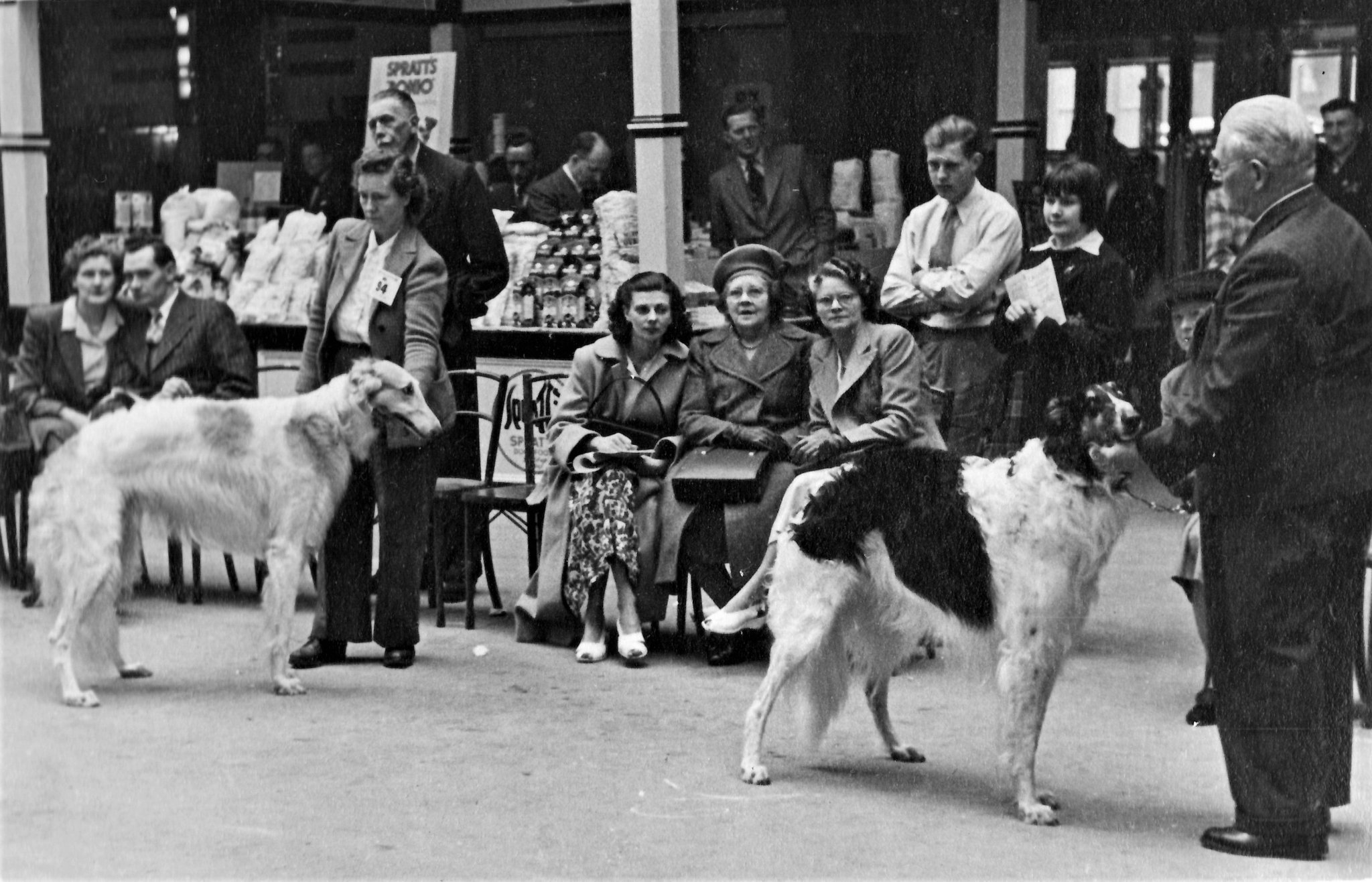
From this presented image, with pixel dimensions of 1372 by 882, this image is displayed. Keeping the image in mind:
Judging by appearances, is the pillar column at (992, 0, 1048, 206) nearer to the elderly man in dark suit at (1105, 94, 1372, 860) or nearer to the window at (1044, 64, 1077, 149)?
the window at (1044, 64, 1077, 149)

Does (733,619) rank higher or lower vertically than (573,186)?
lower

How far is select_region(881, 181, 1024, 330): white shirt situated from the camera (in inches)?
269

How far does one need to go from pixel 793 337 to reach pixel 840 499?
5.34 ft

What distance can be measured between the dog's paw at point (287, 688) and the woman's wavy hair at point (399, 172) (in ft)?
5.59

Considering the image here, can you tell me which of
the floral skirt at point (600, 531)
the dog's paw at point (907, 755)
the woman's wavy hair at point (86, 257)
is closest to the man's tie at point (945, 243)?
the floral skirt at point (600, 531)

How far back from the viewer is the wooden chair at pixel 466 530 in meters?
7.13

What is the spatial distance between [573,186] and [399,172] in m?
4.01

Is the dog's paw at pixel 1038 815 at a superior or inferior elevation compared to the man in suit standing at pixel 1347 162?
inferior

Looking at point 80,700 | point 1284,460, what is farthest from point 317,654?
point 1284,460

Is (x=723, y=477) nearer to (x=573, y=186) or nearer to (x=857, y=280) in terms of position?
(x=857, y=280)

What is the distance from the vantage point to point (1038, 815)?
4.73 metres

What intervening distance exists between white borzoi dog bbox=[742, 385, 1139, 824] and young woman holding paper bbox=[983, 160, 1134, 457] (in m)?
1.75

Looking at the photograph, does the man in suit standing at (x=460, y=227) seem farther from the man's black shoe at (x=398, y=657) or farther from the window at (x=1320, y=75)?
the window at (x=1320, y=75)

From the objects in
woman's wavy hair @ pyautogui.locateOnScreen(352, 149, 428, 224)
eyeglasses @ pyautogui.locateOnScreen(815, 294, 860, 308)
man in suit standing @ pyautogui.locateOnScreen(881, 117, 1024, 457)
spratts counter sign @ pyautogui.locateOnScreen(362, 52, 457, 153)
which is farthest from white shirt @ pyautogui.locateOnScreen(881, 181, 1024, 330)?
spratts counter sign @ pyautogui.locateOnScreen(362, 52, 457, 153)
